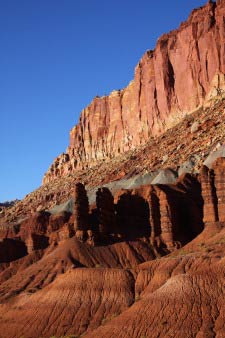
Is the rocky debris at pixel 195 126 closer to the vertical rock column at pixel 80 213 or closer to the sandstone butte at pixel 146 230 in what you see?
the sandstone butte at pixel 146 230

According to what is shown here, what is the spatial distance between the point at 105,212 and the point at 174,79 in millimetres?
77568

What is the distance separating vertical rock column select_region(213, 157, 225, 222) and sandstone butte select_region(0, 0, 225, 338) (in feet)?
0.48

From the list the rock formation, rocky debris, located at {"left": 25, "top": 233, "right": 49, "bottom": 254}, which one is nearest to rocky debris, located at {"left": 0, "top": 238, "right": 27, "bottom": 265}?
rocky debris, located at {"left": 25, "top": 233, "right": 49, "bottom": 254}

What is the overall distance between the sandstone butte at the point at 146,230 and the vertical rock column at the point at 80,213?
155mm

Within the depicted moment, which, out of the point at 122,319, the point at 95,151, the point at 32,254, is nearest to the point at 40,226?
the point at 32,254

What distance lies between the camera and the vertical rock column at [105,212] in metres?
93.0

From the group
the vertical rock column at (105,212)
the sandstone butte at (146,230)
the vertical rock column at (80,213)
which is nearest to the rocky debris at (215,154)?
the sandstone butte at (146,230)

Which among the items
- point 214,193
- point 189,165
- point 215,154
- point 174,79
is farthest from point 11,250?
point 174,79

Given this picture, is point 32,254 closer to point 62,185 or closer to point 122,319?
point 122,319

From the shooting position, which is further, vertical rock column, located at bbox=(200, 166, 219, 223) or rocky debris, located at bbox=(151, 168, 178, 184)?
rocky debris, located at bbox=(151, 168, 178, 184)

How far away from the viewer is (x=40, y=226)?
11494 cm

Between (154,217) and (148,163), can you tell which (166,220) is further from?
(148,163)

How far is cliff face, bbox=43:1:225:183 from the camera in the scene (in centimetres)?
15162

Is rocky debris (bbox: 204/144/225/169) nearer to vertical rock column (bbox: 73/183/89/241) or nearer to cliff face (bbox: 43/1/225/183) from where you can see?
vertical rock column (bbox: 73/183/89/241)
